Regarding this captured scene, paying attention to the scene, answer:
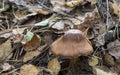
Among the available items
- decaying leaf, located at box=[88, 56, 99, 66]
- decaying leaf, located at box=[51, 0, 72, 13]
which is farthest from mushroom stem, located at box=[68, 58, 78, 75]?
decaying leaf, located at box=[51, 0, 72, 13]

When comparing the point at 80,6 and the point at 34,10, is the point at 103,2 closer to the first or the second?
the point at 80,6

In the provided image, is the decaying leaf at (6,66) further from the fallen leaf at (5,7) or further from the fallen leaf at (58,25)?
the fallen leaf at (5,7)

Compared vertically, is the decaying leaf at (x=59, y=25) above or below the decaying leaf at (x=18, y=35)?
above

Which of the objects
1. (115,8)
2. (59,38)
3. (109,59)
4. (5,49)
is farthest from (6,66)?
(115,8)

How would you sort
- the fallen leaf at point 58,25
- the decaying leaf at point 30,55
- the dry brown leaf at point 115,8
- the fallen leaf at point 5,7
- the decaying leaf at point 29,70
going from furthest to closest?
the fallen leaf at point 5,7 < the dry brown leaf at point 115,8 < the fallen leaf at point 58,25 < the decaying leaf at point 30,55 < the decaying leaf at point 29,70

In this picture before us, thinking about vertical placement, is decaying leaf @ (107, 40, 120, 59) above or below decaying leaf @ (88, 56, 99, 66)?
above

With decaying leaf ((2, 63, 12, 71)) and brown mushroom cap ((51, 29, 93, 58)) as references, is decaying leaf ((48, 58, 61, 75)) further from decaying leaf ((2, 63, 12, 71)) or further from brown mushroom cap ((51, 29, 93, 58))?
decaying leaf ((2, 63, 12, 71))

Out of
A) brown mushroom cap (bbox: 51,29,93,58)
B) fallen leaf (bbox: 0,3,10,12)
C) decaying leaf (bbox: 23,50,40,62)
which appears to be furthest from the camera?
fallen leaf (bbox: 0,3,10,12)

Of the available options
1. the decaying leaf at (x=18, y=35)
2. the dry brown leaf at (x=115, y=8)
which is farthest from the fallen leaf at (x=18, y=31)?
the dry brown leaf at (x=115, y=8)

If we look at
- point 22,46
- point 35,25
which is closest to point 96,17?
Result: point 35,25
